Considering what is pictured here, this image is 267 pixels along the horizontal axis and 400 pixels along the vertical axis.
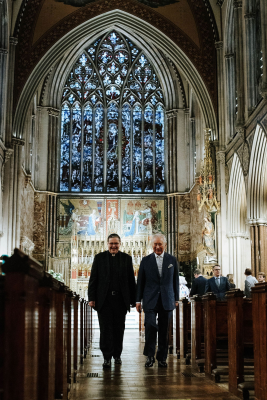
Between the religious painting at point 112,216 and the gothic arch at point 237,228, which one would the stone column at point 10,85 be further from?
the gothic arch at point 237,228

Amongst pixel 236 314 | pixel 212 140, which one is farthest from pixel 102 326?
pixel 212 140

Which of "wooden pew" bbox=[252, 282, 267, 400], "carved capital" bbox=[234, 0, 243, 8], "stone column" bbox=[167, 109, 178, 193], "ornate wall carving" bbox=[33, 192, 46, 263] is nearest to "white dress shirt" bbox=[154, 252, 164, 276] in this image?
"wooden pew" bbox=[252, 282, 267, 400]

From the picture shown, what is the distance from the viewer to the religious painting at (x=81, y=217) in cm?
2233

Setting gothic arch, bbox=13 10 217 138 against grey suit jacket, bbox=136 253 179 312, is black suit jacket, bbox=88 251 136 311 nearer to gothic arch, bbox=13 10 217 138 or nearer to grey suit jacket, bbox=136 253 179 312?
grey suit jacket, bbox=136 253 179 312

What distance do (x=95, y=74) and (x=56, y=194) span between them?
19.2 feet

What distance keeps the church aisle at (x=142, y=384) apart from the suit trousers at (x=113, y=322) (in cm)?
26

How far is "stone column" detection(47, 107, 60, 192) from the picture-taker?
74.3ft

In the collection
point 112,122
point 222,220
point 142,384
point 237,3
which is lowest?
→ point 142,384

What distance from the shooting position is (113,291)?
6.25 meters

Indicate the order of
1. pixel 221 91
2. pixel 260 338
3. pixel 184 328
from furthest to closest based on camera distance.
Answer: pixel 221 91
pixel 184 328
pixel 260 338

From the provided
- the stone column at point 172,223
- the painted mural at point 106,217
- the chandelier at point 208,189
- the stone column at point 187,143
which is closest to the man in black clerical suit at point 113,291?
the chandelier at point 208,189

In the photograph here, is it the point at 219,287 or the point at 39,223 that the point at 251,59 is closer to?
the point at 219,287

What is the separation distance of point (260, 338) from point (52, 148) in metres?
20.0

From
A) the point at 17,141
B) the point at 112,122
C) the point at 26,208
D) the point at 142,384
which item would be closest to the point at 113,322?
the point at 142,384
